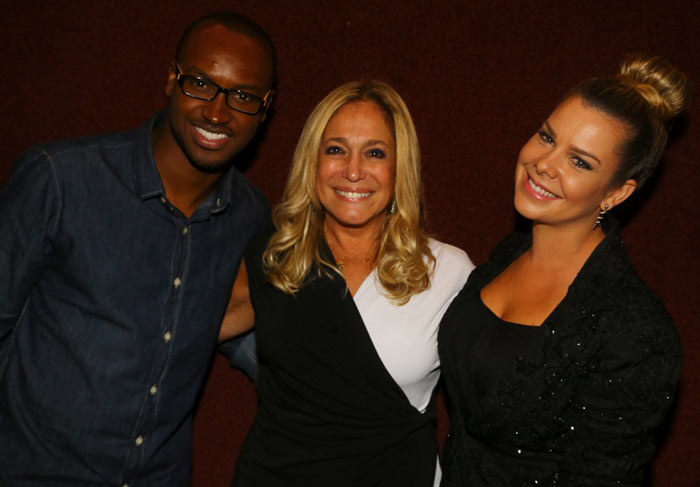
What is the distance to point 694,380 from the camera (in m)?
2.24

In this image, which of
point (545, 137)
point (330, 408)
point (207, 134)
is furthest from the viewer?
point (330, 408)

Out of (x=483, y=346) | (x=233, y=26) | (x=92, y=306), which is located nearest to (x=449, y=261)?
(x=483, y=346)

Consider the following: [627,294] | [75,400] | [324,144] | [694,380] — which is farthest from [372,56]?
[694,380]

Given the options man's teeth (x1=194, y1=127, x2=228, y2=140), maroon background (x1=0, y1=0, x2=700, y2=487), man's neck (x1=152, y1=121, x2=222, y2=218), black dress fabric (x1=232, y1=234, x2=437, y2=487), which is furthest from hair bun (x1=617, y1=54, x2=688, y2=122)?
man's neck (x1=152, y1=121, x2=222, y2=218)

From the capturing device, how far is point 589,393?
64.4 inches

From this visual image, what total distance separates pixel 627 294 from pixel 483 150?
0.82m

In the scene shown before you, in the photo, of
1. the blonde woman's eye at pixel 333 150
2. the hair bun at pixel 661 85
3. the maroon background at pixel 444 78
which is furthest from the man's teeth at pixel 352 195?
the hair bun at pixel 661 85

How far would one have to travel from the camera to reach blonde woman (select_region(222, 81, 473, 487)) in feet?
6.49

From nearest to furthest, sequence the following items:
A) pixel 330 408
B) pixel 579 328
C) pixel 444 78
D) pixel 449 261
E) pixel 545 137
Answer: pixel 579 328 → pixel 545 137 → pixel 330 408 → pixel 449 261 → pixel 444 78

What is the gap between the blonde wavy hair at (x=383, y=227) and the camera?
204 cm

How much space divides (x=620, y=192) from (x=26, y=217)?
1674 mm

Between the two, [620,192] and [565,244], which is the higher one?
[620,192]

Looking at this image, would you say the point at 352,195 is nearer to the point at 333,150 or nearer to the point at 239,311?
the point at 333,150

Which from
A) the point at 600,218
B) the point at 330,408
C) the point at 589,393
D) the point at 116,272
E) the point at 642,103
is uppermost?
the point at 642,103
